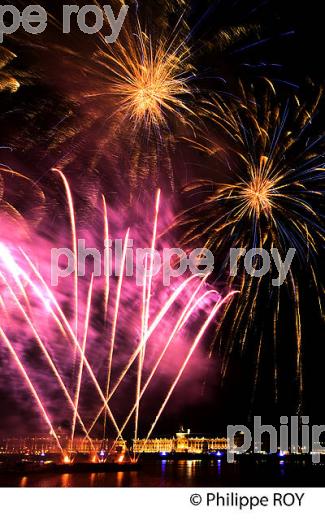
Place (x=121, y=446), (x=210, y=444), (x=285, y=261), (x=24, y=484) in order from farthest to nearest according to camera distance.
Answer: (x=210, y=444) → (x=121, y=446) → (x=24, y=484) → (x=285, y=261)

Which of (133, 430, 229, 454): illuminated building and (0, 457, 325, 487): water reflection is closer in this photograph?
(0, 457, 325, 487): water reflection

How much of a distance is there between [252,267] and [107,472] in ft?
72.2

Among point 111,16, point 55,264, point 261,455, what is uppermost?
point 111,16

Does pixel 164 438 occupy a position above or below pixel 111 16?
below

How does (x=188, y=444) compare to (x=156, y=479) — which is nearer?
(x=156, y=479)

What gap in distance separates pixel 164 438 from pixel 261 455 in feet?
64.5

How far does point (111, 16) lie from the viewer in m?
13.3

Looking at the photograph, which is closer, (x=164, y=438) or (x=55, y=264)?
(x=55, y=264)

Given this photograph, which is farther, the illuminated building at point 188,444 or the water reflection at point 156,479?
the illuminated building at point 188,444

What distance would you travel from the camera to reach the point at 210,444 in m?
109
